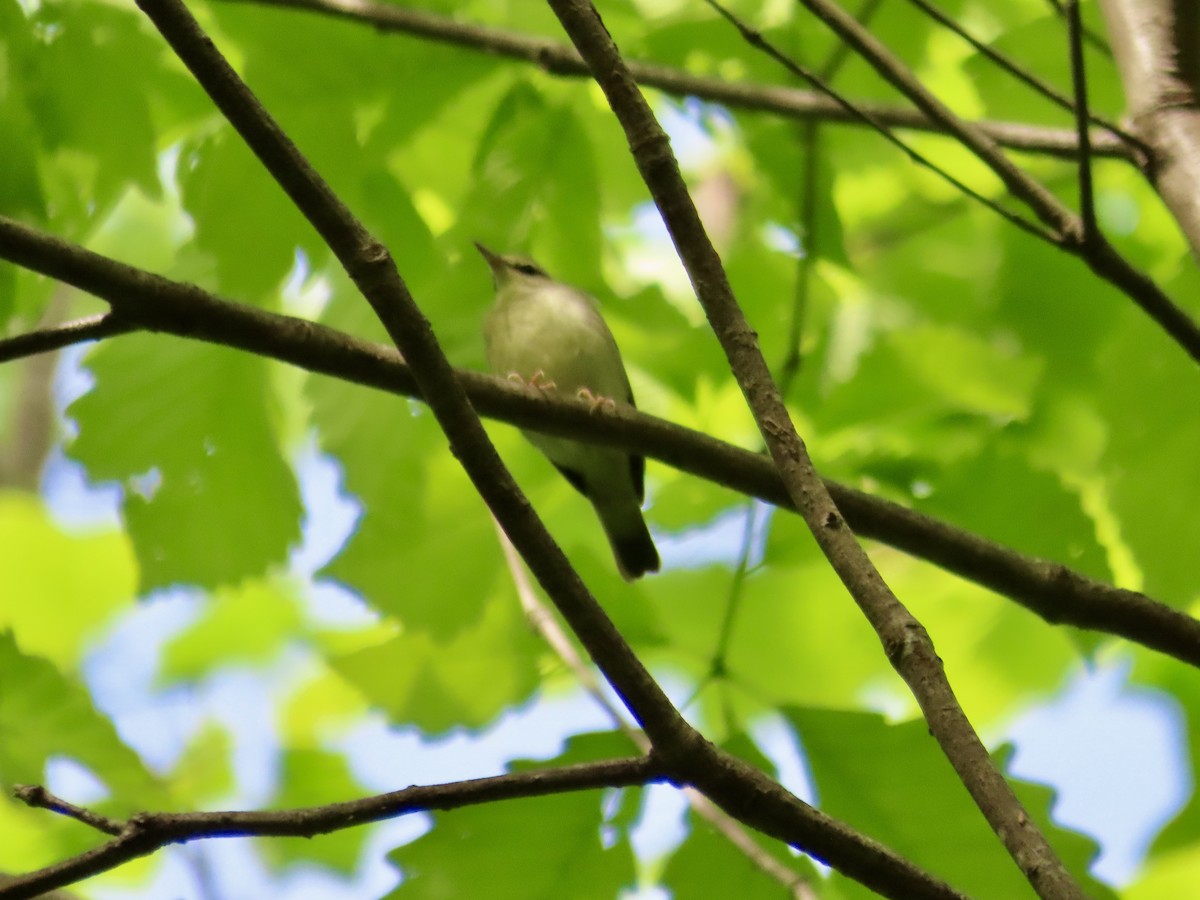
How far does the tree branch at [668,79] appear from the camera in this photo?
270 centimetres

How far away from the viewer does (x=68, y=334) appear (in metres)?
1.87

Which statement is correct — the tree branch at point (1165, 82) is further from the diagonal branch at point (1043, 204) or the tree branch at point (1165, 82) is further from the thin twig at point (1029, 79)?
the diagonal branch at point (1043, 204)

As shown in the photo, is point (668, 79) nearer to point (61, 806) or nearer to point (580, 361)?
point (580, 361)

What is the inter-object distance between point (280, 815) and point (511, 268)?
266 centimetres

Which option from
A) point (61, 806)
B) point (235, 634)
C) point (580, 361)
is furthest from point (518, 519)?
point (235, 634)

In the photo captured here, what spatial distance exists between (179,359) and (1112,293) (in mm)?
2212

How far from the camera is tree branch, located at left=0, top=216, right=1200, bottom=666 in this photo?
5.98 ft

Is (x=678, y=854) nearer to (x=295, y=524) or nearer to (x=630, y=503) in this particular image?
(x=295, y=524)

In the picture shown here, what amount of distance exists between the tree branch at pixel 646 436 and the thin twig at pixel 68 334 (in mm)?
39

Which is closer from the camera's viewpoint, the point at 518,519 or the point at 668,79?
the point at 518,519

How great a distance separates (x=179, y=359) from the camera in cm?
282

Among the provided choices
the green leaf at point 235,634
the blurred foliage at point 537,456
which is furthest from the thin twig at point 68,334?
the green leaf at point 235,634

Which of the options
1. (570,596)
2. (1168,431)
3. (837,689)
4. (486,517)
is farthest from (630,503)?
(570,596)

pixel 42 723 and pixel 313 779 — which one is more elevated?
pixel 313 779
